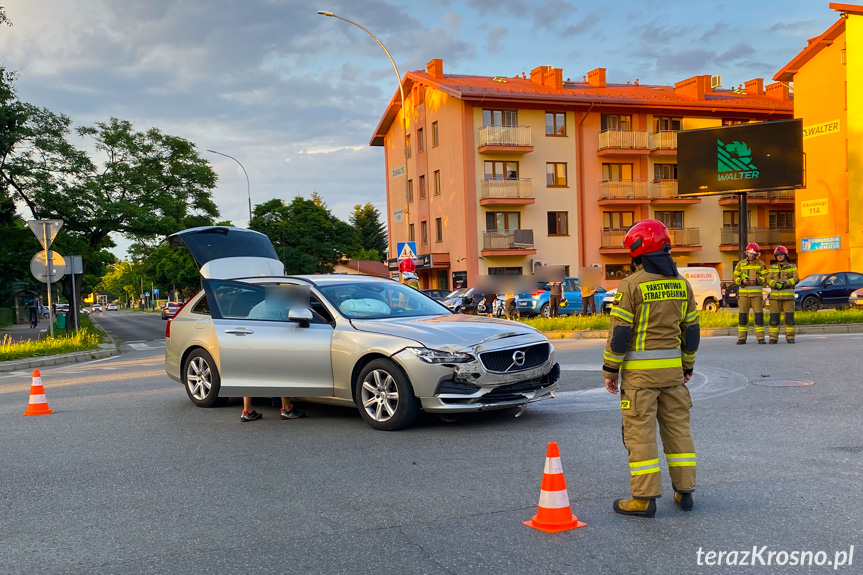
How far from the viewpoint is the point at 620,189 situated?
155 ft

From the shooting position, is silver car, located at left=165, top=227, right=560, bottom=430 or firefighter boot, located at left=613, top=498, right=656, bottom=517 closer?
firefighter boot, located at left=613, top=498, right=656, bottom=517

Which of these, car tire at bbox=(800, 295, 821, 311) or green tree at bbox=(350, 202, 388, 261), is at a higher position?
green tree at bbox=(350, 202, 388, 261)

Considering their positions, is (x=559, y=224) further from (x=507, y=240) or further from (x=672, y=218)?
(x=672, y=218)

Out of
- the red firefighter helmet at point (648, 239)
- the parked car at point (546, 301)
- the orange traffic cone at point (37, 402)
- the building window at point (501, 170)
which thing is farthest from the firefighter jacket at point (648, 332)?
the building window at point (501, 170)

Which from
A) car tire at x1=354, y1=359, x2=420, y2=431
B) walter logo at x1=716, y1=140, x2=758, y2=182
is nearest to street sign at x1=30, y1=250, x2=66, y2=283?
car tire at x1=354, y1=359, x2=420, y2=431

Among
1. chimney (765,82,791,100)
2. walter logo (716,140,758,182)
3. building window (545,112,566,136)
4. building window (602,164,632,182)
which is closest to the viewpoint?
walter logo (716,140,758,182)

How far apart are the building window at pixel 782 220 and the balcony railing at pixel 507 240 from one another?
56.4 feet

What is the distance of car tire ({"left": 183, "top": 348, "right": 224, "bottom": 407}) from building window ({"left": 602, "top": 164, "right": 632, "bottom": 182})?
133 feet

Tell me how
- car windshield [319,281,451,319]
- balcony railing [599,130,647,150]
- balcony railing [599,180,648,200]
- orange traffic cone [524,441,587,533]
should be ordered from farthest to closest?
1. balcony railing [599,180,648,200]
2. balcony railing [599,130,647,150]
3. car windshield [319,281,451,319]
4. orange traffic cone [524,441,587,533]

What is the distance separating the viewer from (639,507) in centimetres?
473

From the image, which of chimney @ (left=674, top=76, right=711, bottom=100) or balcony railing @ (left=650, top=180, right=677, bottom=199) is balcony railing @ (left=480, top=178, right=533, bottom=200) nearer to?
balcony railing @ (left=650, top=180, right=677, bottom=199)

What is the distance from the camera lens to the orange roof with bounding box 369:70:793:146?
44.3m

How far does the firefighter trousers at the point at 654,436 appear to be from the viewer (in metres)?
4.70

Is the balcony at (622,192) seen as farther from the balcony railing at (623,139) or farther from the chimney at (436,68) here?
the chimney at (436,68)
